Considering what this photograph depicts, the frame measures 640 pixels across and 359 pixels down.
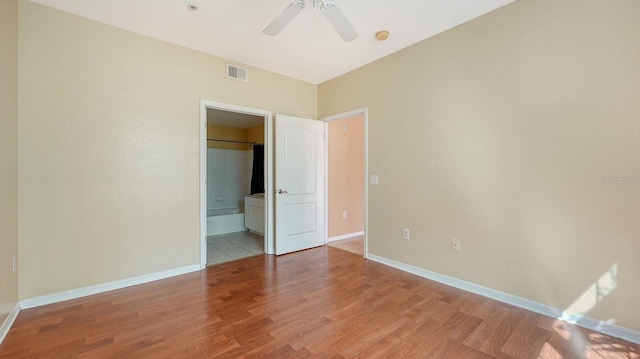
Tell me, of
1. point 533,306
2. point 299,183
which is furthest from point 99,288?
point 533,306

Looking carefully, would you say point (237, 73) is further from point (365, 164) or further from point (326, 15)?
point (365, 164)

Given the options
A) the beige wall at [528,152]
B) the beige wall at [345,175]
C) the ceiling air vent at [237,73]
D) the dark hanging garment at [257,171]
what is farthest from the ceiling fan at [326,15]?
the dark hanging garment at [257,171]

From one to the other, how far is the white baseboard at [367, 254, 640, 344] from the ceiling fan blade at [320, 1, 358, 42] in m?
2.53

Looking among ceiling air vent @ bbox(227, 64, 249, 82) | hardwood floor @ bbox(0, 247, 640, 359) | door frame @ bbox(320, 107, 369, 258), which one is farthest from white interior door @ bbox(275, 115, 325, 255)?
hardwood floor @ bbox(0, 247, 640, 359)

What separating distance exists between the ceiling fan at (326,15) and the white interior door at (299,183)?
5.76ft

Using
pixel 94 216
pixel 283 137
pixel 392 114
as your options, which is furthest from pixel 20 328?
pixel 392 114

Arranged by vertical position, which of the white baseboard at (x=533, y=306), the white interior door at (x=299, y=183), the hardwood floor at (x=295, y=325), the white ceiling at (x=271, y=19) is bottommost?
the hardwood floor at (x=295, y=325)

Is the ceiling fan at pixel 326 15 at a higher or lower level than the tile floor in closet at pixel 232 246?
higher

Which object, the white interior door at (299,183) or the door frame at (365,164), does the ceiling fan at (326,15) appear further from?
the white interior door at (299,183)

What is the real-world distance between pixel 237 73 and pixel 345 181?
8.02 ft

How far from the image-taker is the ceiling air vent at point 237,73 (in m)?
3.38

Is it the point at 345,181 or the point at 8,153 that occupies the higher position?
the point at 8,153

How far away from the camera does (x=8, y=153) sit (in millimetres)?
2016

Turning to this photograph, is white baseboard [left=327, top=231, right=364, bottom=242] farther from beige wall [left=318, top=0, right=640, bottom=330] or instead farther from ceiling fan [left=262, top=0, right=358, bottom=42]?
ceiling fan [left=262, top=0, right=358, bottom=42]
